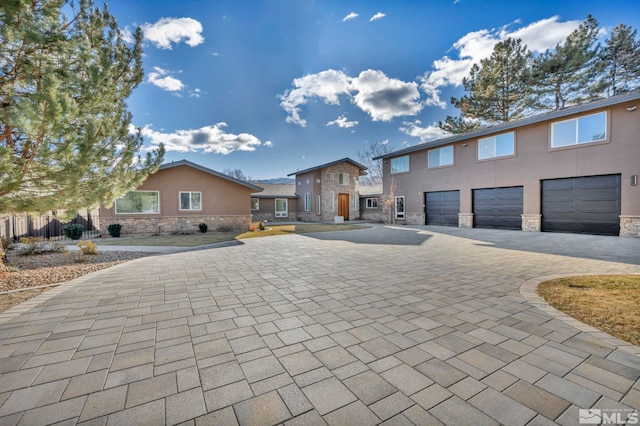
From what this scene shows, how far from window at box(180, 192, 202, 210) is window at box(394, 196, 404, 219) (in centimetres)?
1271

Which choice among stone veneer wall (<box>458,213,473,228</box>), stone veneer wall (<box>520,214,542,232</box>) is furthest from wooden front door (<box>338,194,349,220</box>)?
stone veneer wall (<box>520,214,542,232</box>)

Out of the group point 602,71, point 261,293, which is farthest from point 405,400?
point 602,71

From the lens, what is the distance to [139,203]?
1350 centimetres

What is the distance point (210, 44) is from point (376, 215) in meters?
16.7

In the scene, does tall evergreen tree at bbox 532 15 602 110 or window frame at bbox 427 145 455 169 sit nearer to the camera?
window frame at bbox 427 145 455 169

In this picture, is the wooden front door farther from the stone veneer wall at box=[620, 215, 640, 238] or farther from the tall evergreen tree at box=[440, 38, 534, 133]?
the stone veneer wall at box=[620, 215, 640, 238]

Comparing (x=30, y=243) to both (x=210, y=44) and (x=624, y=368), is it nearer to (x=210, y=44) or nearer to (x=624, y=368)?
(x=210, y=44)

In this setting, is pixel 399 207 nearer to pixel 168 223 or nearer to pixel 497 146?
pixel 497 146

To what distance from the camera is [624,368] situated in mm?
2047

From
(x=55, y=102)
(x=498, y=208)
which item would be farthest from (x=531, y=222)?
(x=55, y=102)

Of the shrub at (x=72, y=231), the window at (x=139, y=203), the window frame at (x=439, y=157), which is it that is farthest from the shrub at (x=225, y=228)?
the window frame at (x=439, y=157)

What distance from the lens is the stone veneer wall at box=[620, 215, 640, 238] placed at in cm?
954

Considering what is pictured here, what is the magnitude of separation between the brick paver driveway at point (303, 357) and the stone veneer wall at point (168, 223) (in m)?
10.3

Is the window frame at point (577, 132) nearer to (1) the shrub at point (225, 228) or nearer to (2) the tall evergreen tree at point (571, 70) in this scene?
(2) the tall evergreen tree at point (571, 70)
